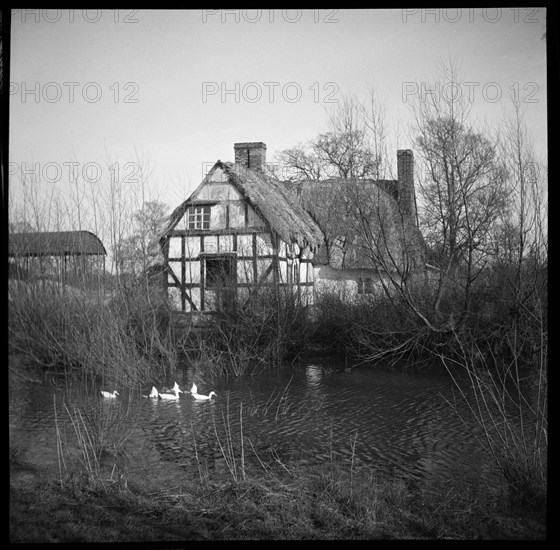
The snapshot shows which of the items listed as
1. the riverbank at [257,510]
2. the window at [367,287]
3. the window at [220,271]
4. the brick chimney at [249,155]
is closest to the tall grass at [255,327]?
the window at [220,271]

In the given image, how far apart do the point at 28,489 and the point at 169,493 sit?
1.27m

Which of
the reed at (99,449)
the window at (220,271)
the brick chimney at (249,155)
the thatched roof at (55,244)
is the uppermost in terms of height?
the brick chimney at (249,155)

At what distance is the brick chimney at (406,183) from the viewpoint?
1194 cm

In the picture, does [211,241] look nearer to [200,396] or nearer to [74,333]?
[200,396]

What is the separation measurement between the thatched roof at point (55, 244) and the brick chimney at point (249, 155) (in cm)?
1259

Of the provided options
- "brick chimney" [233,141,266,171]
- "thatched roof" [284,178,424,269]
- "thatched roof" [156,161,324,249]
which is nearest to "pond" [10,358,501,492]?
Answer: "thatched roof" [284,178,424,269]

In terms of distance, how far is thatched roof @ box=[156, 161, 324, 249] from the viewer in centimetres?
1688

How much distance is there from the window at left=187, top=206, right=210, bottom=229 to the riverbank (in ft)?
39.4

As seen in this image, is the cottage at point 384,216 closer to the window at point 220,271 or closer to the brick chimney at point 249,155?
the window at point 220,271

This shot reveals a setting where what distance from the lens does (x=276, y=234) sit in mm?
16406

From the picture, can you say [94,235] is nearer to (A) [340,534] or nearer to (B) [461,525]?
(A) [340,534]

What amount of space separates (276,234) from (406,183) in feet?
15.6

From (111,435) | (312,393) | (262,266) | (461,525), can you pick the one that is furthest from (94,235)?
(262,266)

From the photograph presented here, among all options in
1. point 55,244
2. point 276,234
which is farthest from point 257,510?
point 276,234
